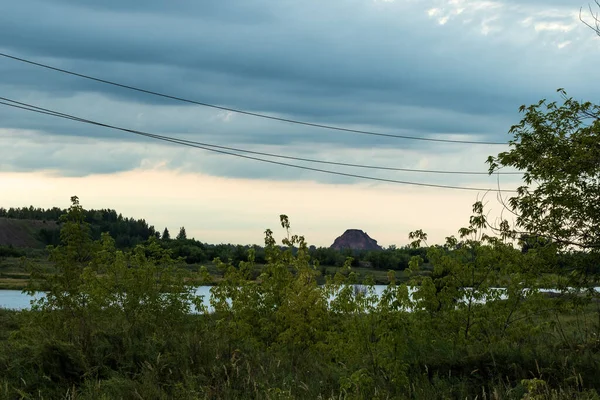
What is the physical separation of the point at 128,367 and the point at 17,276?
9674cm

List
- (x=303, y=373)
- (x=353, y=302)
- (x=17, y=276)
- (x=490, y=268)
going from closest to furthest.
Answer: (x=303, y=373), (x=353, y=302), (x=490, y=268), (x=17, y=276)

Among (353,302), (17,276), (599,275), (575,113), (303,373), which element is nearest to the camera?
(303,373)

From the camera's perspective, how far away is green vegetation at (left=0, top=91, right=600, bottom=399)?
13078 mm

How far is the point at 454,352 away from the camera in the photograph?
14.4 meters

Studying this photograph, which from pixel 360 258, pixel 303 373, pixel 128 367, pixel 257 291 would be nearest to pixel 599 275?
pixel 257 291

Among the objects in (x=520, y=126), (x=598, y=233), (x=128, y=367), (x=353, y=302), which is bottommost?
(x=128, y=367)

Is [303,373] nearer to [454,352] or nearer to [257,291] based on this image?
[454,352]

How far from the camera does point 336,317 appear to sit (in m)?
20.3

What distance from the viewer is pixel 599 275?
71.7 ft

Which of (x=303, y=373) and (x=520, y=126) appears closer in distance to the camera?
(x=303, y=373)

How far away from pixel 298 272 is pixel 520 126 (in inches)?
345

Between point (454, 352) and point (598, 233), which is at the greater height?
point (598, 233)

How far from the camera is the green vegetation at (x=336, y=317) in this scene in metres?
13.1

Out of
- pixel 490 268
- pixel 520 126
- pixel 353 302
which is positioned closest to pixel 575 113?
pixel 520 126
